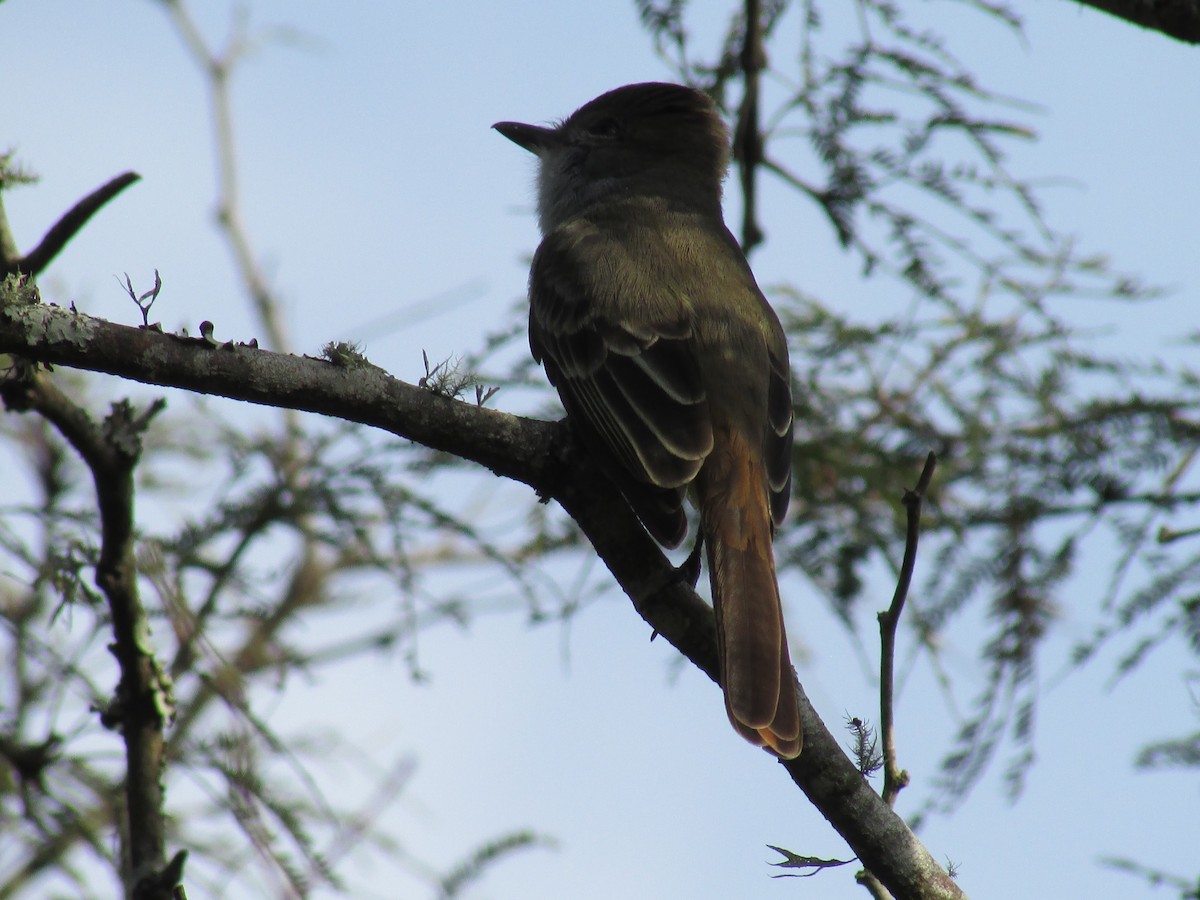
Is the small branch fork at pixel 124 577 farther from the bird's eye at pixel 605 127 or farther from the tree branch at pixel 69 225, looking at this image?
the bird's eye at pixel 605 127

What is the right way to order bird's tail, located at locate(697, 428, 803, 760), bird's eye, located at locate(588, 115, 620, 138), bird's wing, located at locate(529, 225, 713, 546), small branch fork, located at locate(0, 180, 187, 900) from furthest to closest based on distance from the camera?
bird's eye, located at locate(588, 115, 620, 138) → bird's wing, located at locate(529, 225, 713, 546) → small branch fork, located at locate(0, 180, 187, 900) → bird's tail, located at locate(697, 428, 803, 760)

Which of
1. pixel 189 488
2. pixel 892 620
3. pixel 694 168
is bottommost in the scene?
pixel 892 620

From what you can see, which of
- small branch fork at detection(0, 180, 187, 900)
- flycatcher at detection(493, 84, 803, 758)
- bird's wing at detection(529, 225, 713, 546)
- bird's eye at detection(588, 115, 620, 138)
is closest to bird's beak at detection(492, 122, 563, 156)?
bird's eye at detection(588, 115, 620, 138)

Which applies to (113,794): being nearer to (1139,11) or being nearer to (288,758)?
(288,758)

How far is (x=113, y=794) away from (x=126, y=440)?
1.44 meters

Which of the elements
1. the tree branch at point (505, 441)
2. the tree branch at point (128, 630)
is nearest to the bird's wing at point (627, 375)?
the tree branch at point (505, 441)

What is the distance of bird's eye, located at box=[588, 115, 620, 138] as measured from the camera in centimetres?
650

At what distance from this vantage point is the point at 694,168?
21.4ft

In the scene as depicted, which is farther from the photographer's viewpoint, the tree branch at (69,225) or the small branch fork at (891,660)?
the tree branch at (69,225)

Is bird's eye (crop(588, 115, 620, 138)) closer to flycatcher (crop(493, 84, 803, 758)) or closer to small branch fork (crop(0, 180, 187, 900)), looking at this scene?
flycatcher (crop(493, 84, 803, 758))

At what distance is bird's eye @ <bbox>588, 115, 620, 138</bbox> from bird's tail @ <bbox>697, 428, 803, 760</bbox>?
102 inches

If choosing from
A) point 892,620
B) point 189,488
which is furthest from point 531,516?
point 892,620

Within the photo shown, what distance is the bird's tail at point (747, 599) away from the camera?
334 centimetres

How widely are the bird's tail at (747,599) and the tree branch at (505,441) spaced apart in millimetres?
81
